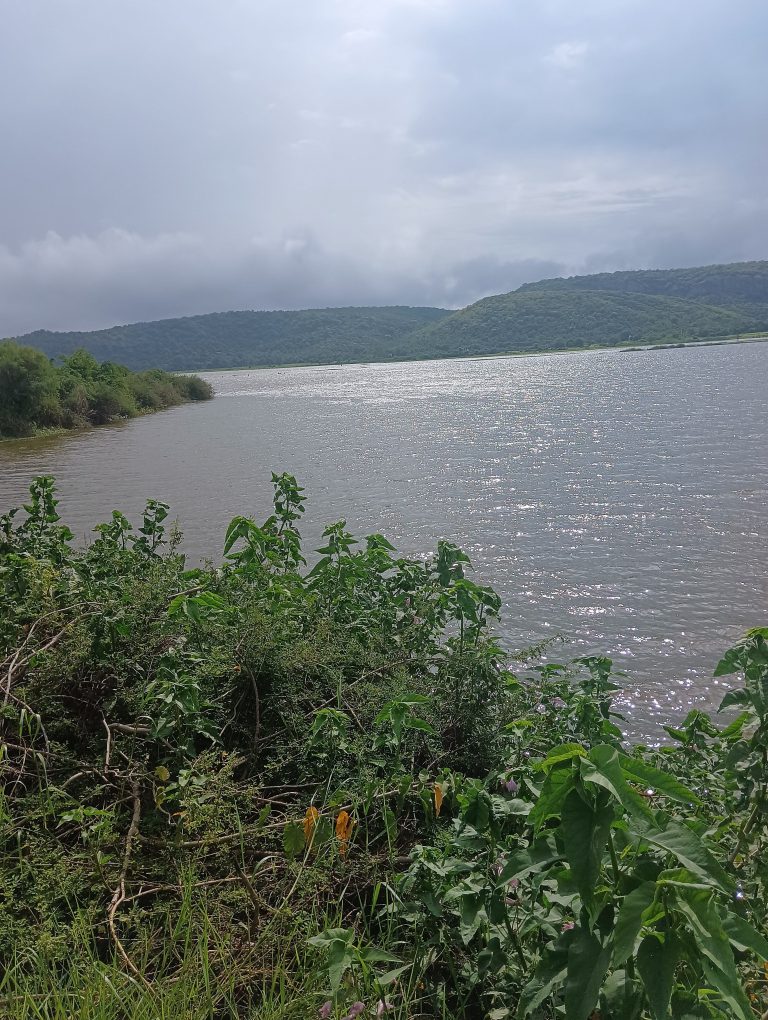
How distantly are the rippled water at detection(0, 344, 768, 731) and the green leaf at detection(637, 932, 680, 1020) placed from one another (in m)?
6.23

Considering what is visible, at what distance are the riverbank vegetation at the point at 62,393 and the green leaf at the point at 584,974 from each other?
164 feet

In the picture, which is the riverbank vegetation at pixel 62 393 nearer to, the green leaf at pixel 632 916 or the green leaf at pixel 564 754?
the green leaf at pixel 564 754

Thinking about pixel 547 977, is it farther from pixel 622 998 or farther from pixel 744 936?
pixel 744 936

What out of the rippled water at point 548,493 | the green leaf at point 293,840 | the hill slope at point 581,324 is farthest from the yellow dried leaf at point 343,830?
the hill slope at point 581,324

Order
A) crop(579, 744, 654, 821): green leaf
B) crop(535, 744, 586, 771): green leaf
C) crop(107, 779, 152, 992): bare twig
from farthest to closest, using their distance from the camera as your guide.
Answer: crop(107, 779, 152, 992): bare twig → crop(535, 744, 586, 771): green leaf → crop(579, 744, 654, 821): green leaf

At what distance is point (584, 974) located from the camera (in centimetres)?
160

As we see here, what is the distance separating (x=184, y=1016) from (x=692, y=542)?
13.2 m

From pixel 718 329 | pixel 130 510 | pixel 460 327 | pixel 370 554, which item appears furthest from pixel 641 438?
pixel 460 327

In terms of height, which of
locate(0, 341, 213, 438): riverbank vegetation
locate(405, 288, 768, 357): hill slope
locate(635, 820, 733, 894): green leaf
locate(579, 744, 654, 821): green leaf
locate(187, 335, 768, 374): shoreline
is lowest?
locate(635, 820, 733, 894): green leaf

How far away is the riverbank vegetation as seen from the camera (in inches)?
1783

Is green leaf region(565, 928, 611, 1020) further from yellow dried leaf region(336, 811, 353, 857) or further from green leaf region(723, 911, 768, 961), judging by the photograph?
yellow dried leaf region(336, 811, 353, 857)

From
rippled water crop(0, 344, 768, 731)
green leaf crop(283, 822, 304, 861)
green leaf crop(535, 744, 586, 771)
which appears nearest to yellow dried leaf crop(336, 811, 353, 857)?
green leaf crop(283, 822, 304, 861)

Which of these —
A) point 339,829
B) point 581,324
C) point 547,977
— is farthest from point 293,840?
point 581,324

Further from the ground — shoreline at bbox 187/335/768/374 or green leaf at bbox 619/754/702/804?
shoreline at bbox 187/335/768/374
